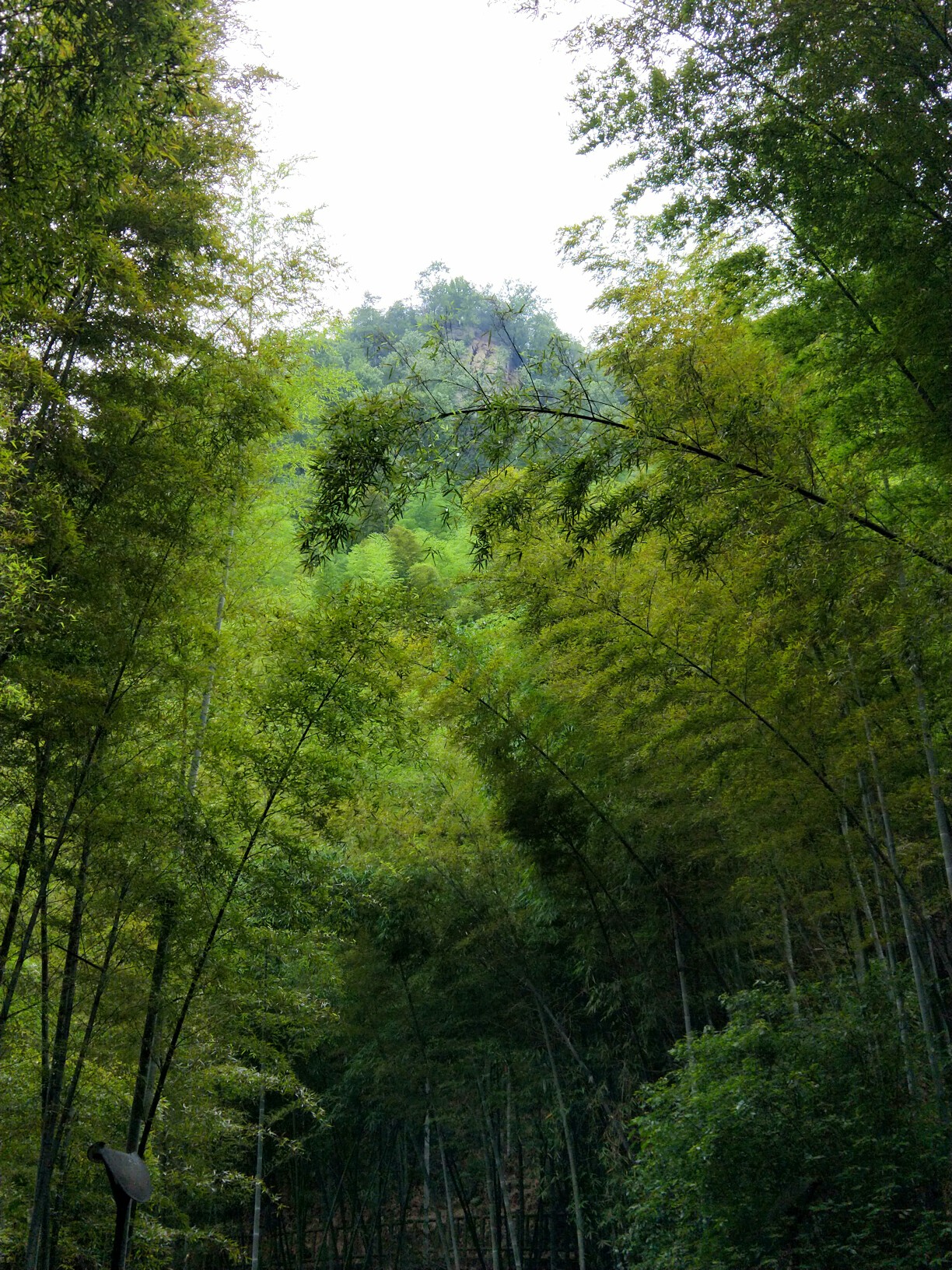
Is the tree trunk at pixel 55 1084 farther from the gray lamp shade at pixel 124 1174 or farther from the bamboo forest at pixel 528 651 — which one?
the gray lamp shade at pixel 124 1174

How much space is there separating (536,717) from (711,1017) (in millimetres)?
2748

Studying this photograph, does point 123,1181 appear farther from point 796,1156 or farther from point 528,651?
point 528,651

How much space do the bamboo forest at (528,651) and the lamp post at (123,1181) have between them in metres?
0.02

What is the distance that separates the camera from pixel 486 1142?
898 centimetres

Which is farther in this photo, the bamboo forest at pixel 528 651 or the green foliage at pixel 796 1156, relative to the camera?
the green foliage at pixel 796 1156

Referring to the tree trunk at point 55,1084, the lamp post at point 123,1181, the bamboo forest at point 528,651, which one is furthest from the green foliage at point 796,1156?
the tree trunk at point 55,1084

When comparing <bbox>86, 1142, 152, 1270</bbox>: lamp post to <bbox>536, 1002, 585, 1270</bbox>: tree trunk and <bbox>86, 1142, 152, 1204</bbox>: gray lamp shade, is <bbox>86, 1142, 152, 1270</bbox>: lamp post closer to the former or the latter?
<bbox>86, 1142, 152, 1204</bbox>: gray lamp shade

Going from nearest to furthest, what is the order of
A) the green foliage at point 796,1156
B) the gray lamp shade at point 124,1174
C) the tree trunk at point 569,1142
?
the gray lamp shade at point 124,1174, the green foliage at point 796,1156, the tree trunk at point 569,1142

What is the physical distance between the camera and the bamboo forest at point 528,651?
3275mm

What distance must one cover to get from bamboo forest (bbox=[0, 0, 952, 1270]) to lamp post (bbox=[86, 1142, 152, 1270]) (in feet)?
0.06

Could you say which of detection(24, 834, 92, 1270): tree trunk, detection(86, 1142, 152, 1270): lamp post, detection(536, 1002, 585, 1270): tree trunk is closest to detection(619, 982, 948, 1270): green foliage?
detection(536, 1002, 585, 1270): tree trunk

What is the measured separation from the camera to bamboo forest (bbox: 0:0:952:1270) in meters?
3.28

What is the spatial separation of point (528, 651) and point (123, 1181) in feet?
13.8

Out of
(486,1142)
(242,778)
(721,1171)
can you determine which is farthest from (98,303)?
(486,1142)
